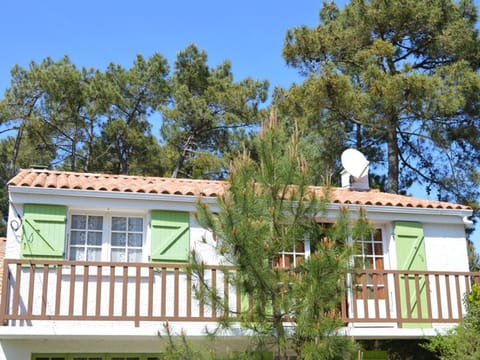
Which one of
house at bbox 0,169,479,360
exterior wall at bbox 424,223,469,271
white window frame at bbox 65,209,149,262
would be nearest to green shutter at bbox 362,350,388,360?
house at bbox 0,169,479,360

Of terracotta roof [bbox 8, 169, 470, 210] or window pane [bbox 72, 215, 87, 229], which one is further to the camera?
window pane [bbox 72, 215, 87, 229]

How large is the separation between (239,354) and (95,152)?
19.0 metres

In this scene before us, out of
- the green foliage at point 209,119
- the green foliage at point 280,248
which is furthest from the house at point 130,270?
the green foliage at point 209,119

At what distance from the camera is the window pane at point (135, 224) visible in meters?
12.6

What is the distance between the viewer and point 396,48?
74.5 feet

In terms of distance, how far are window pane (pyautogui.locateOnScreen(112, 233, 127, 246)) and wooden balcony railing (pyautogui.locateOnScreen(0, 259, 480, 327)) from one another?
1.73ft

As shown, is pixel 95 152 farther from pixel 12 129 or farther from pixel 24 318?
pixel 24 318

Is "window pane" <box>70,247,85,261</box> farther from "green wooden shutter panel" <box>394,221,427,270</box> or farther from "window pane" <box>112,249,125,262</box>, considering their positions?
"green wooden shutter panel" <box>394,221,427,270</box>

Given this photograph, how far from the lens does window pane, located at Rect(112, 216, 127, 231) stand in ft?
41.0

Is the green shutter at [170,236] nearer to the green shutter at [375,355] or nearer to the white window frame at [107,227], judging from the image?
the white window frame at [107,227]

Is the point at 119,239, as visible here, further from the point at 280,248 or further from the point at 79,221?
the point at 280,248

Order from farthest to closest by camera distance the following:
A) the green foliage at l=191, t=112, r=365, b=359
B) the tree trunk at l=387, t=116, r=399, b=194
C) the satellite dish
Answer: the tree trunk at l=387, t=116, r=399, b=194
the satellite dish
the green foliage at l=191, t=112, r=365, b=359

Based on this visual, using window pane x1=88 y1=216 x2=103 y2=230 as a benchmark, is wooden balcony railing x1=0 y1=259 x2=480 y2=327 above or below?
below

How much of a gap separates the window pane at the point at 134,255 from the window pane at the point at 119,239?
201mm
